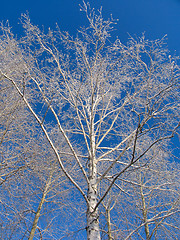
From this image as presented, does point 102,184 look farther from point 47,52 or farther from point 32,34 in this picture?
point 32,34

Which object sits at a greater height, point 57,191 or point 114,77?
point 114,77

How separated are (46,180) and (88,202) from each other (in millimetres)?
4534

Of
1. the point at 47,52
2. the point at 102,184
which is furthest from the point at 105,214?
the point at 47,52

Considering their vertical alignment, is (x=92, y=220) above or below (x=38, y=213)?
below

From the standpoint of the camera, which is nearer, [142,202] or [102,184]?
[142,202]

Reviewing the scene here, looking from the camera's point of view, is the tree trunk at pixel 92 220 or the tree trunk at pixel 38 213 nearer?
the tree trunk at pixel 92 220

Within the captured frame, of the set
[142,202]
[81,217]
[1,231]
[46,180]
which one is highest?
[46,180]

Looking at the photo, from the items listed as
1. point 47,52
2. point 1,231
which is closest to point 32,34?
point 47,52

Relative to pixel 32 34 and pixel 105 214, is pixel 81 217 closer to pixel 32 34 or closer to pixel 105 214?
pixel 105 214

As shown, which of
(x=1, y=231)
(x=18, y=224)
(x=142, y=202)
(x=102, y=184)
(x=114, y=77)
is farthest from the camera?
(x=102, y=184)

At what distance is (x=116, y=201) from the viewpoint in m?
6.61

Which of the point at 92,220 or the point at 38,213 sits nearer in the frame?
the point at 92,220

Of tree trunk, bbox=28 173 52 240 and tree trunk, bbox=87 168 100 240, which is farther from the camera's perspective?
tree trunk, bbox=28 173 52 240

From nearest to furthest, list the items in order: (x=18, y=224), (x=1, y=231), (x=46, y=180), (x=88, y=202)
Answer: (x=88, y=202)
(x=1, y=231)
(x=18, y=224)
(x=46, y=180)
